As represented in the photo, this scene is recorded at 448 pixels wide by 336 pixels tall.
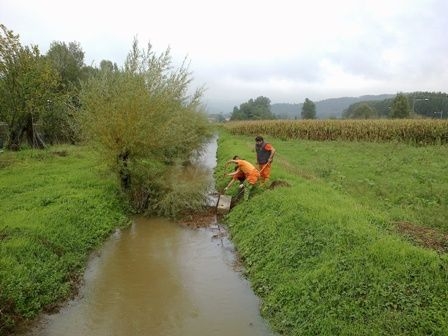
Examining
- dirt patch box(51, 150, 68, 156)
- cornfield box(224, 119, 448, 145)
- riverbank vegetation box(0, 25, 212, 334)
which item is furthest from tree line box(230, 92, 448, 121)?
riverbank vegetation box(0, 25, 212, 334)

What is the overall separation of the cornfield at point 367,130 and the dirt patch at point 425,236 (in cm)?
2198

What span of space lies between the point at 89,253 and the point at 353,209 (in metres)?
6.55

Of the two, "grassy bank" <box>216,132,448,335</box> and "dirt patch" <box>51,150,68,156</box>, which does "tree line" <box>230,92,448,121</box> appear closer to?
"dirt patch" <box>51,150,68,156</box>

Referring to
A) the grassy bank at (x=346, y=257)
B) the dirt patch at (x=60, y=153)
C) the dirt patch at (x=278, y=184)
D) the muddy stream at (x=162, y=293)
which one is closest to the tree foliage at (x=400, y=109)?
the grassy bank at (x=346, y=257)

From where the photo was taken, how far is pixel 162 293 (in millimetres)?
8406

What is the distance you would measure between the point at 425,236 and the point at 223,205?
6.36 m

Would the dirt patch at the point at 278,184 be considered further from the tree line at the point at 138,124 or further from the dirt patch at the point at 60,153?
the dirt patch at the point at 60,153

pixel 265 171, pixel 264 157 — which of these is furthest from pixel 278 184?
pixel 264 157

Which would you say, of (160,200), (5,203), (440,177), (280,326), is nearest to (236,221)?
(160,200)

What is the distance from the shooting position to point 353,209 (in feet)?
32.6

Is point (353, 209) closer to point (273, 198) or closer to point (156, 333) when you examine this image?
point (273, 198)

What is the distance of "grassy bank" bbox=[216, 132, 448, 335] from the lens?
620 centimetres

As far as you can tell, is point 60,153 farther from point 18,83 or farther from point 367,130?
point 367,130

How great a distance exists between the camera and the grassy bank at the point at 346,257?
6.20 metres
